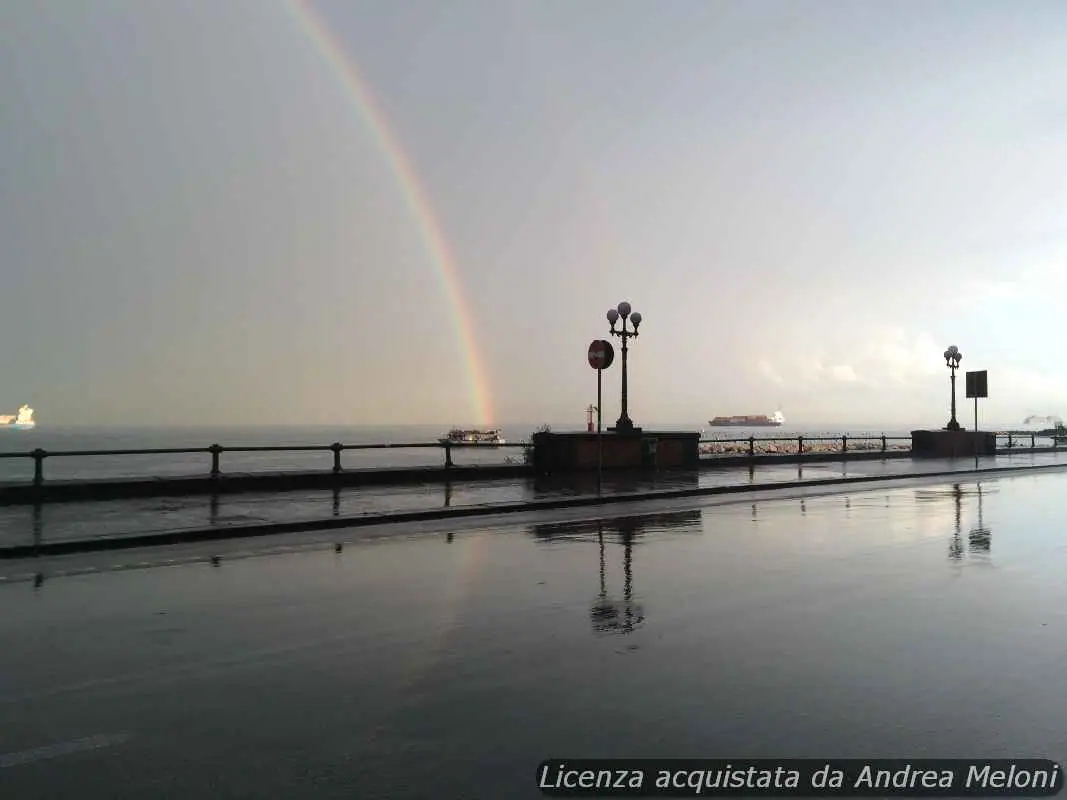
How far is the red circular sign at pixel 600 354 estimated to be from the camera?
23375 millimetres

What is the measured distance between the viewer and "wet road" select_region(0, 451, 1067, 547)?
14.3 meters

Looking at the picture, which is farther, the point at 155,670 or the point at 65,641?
the point at 65,641

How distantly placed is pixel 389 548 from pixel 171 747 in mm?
8255

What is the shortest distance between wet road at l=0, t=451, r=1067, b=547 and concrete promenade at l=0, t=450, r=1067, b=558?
0.6 inches

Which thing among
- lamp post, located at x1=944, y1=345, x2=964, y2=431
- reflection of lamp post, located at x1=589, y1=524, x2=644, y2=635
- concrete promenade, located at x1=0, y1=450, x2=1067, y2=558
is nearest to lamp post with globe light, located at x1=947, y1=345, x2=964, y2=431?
lamp post, located at x1=944, y1=345, x2=964, y2=431

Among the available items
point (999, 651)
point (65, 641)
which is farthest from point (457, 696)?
point (999, 651)

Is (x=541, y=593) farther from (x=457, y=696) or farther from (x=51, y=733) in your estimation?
(x=51, y=733)

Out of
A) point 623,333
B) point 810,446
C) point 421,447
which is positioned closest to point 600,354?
point 623,333

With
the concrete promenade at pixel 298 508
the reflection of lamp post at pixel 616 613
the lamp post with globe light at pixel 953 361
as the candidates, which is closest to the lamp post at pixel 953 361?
the lamp post with globe light at pixel 953 361

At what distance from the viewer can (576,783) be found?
15.1 feet

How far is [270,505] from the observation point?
18.1 meters

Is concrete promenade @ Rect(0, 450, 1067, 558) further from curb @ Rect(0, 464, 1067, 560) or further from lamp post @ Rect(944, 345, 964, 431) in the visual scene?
lamp post @ Rect(944, 345, 964, 431)

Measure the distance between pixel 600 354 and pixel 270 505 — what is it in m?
9.49

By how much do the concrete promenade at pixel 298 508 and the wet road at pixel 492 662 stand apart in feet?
5.23
